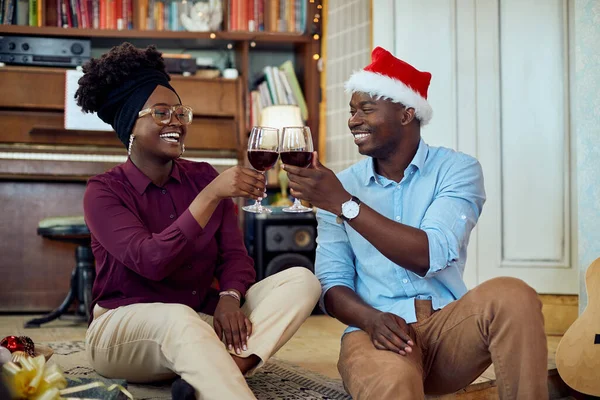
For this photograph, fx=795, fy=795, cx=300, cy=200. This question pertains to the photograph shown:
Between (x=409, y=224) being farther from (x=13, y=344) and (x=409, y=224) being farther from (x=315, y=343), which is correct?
(x=315, y=343)

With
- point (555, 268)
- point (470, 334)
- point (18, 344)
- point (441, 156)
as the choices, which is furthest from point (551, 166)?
point (18, 344)

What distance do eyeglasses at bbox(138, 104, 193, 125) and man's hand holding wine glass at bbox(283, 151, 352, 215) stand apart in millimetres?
541

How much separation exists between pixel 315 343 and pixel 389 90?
159 centimetres

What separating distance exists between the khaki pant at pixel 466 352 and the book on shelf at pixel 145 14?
331 centimetres

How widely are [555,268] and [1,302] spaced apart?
3.12m

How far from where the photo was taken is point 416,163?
2.18 meters

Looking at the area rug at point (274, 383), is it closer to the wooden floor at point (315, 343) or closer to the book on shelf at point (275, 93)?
the wooden floor at point (315, 343)

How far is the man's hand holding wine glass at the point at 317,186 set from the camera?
188 cm

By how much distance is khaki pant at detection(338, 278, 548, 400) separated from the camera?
5.88 ft

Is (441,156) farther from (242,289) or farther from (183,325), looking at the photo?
(183,325)

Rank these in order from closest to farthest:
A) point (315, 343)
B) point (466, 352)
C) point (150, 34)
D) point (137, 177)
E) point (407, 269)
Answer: point (466, 352) → point (407, 269) → point (137, 177) → point (315, 343) → point (150, 34)

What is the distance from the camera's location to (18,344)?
197 centimetres

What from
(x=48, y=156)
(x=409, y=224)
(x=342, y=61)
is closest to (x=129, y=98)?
(x=409, y=224)

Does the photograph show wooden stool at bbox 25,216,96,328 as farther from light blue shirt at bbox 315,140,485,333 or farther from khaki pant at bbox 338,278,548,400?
khaki pant at bbox 338,278,548,400
